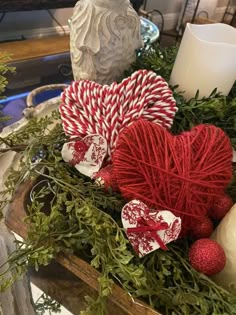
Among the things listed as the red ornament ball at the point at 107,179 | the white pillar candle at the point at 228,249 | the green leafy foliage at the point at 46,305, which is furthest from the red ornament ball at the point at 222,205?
the green leafy foliage at the point at 46,305

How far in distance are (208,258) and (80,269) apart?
0.44ft

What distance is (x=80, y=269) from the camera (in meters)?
0.39

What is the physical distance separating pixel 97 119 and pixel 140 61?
0.61 ft

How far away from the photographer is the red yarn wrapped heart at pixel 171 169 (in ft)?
1.35

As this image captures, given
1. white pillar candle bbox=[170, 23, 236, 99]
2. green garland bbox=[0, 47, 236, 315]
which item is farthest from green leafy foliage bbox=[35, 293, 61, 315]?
white pillar candle bbox=[170, 23, 236, 99]

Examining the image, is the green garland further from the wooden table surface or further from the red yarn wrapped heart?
the wooden table surface

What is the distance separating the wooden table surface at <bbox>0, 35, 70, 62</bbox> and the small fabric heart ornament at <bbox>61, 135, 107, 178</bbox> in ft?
3.97

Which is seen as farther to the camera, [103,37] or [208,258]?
[103,37]

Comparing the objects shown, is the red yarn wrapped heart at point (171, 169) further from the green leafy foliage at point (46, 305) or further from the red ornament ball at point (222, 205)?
the green leafy foliage at point (46, 305)

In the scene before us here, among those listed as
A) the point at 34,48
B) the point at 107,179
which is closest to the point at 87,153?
the point at 107,179

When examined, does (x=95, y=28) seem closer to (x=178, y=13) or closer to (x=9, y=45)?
(x=9, y=45)

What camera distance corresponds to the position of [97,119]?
1.57 ft

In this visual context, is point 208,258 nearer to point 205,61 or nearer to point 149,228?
point 149,228

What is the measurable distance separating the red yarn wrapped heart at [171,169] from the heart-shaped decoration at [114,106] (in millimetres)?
45
